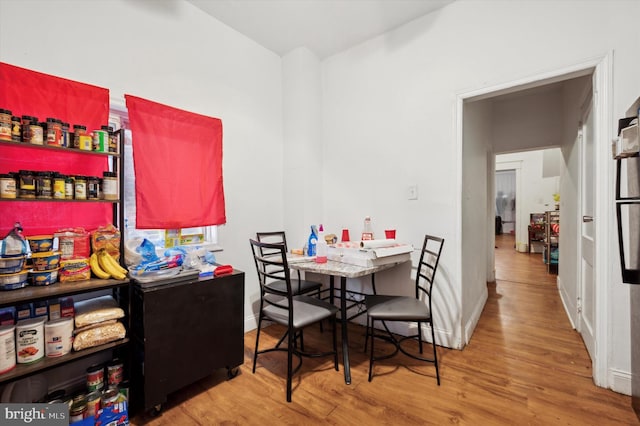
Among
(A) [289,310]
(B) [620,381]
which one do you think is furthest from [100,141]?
(B) [620,381]

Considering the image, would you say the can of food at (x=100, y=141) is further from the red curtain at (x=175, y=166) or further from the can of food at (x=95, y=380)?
the can of food at (x=95, y=380)

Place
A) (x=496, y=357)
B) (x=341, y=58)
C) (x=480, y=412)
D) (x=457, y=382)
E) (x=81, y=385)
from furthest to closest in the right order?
(x=341, y=58) < (x=496, y=357) < (x=457, y=382) < (x=81, y=385) < (x=480, y=412)

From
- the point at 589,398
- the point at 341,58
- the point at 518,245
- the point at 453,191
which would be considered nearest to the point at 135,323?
the point at 453,191

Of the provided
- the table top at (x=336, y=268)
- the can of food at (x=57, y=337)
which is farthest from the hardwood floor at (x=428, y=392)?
the table top at (x=336, y=268)

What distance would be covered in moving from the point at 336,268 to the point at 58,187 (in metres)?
1.61

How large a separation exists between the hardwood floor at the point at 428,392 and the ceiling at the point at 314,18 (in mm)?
2819

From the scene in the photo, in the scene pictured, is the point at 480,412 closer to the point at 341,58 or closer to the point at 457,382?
the point at 457,382

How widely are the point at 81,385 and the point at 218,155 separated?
5.93 feet

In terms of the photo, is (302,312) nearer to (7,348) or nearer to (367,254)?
(367,254)

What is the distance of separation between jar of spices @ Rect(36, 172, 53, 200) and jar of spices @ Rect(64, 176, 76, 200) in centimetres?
6

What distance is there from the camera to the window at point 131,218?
6.52 ft

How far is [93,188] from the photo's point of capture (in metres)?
1.55

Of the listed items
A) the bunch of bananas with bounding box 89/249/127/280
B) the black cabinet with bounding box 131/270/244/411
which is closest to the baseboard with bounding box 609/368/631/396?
the black cabinet with bounding box 131/270/244/411

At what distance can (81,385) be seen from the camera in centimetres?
171
